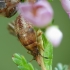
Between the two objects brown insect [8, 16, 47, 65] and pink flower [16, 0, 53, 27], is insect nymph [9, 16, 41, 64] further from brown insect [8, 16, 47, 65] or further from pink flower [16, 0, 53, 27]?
pink flower [16, 0, 53, 27]

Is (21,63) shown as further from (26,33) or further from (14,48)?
(14,48)

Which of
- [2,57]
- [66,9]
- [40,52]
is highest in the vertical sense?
[66,9]

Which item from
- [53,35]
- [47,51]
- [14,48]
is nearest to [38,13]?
[53,35]

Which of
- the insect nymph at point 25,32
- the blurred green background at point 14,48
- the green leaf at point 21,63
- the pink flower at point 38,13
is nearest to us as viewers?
the pink flower at point 38,13

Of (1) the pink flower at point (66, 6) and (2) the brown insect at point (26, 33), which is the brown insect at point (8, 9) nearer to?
(2) the brown insect at point (26, 33)

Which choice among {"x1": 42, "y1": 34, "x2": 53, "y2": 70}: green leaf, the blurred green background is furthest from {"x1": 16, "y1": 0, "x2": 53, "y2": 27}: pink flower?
the blurred green background

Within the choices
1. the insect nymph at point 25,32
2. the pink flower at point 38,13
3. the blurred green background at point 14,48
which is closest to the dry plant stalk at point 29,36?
the insect nymph at point 25,32

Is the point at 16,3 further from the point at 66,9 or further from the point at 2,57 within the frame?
the point at 2,57

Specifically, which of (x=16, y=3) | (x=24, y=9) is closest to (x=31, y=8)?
(x=24, y=9)
